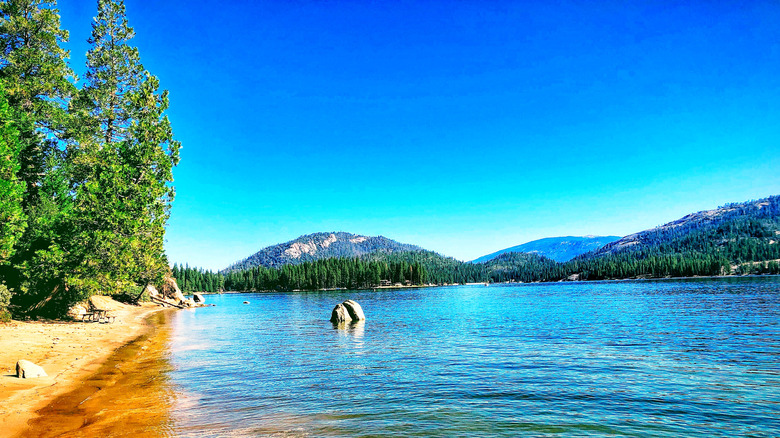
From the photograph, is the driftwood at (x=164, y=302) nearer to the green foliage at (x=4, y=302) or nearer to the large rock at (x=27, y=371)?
the green foliage at (x=4, y=302)

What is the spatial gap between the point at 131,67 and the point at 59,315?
1034 inches

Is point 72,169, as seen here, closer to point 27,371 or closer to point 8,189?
point 8,189

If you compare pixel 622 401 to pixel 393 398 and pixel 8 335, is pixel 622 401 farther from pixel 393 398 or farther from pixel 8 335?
pixel 8 335

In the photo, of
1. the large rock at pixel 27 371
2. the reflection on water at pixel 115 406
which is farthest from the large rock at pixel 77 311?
the large rock at pixel 27 371

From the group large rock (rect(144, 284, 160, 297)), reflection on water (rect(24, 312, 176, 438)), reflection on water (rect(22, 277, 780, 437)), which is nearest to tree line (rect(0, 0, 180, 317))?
reflection on water (rect(22, 277, 780, 437))

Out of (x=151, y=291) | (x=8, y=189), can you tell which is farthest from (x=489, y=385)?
(x=151, y=291)

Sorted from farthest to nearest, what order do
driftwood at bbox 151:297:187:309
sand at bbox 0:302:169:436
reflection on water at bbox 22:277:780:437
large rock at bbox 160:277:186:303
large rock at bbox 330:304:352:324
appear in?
1. large rock at bbox 160:277:186:303
2. driftwood at bbox 151:297:187:309
3. large rock at bbox 330:304:352:324
4. sand at bbox 0:302:169:436
5. reflection on water at bbox 22:277:780:437

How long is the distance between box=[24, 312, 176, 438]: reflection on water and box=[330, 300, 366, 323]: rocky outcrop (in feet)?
79.8

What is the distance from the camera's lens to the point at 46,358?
20250 mm

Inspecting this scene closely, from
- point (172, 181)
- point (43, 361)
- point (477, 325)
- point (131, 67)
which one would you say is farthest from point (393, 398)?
point (131, 67)

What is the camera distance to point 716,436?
34.1 feet

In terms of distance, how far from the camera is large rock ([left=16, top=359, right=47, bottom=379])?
52.9 ft

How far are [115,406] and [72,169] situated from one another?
3408 cm

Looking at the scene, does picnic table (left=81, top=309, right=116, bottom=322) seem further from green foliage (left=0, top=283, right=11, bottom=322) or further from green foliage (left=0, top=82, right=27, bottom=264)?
green foliage (left=0, top=82, right=27, bottom=264)
